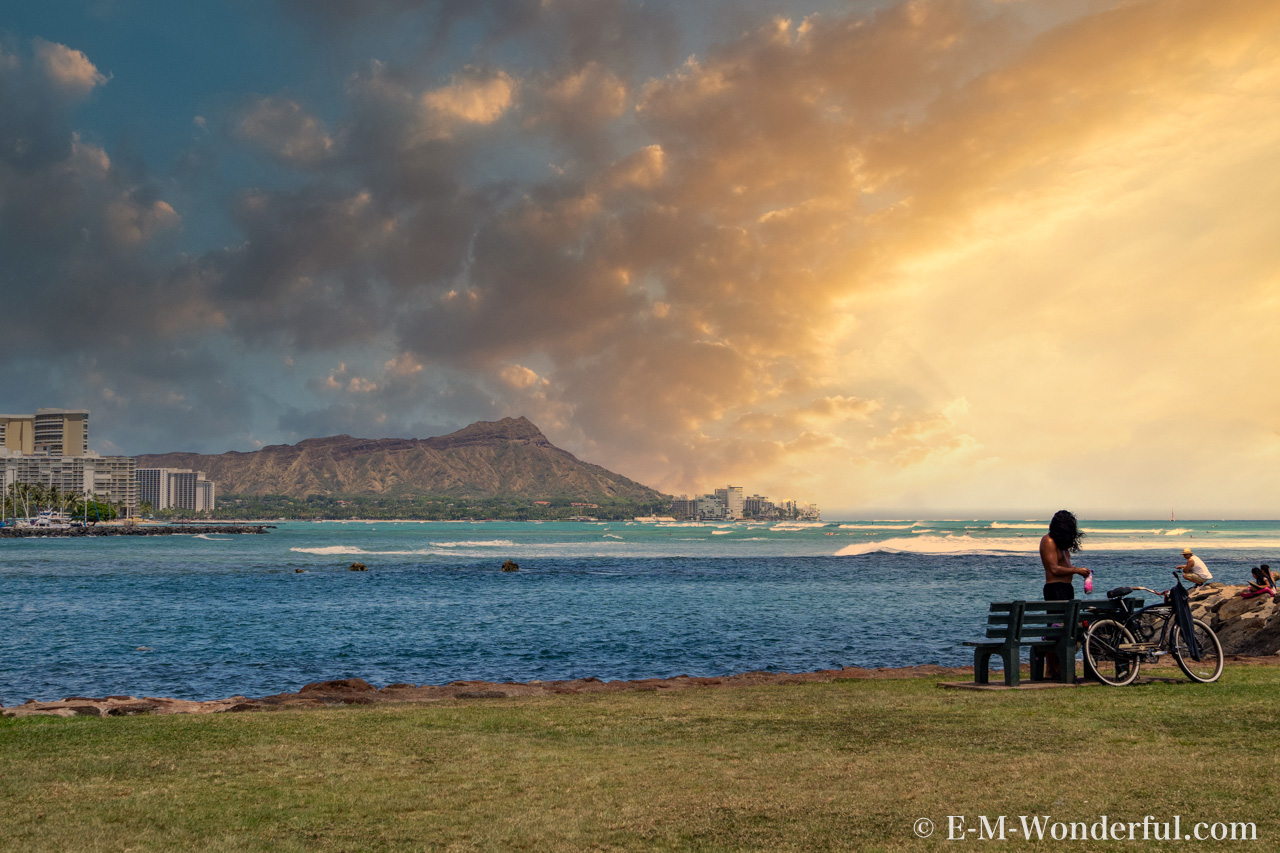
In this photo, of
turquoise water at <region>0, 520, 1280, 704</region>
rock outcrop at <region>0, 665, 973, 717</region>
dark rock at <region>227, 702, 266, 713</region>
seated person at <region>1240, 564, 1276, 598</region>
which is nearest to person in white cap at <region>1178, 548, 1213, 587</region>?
rock outcrop at <region>0, 665, 973, 717</region>

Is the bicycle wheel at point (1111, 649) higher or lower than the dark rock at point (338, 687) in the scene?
higher

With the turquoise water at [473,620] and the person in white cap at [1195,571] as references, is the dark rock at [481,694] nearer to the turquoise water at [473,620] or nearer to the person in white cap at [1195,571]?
the turquoise water at [473,620]

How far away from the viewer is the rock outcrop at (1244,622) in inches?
794

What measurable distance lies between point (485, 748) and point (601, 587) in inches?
1881

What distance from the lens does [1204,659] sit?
13977 mm

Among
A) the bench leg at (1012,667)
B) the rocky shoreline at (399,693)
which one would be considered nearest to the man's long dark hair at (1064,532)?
the bench leg at (1012,667)

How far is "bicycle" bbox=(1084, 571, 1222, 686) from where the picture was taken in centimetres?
1348

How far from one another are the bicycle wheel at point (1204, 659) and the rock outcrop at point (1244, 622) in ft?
20.5

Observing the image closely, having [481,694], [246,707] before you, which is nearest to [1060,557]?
[481,694]

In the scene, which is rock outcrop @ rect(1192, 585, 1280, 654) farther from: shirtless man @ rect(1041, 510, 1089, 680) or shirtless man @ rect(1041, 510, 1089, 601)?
shirtless man @ rect(1041, 510, 1089, 601)

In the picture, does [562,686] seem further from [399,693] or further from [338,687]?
[338,687]

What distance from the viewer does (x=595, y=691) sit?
17.9m

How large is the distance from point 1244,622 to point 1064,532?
11.0 meters

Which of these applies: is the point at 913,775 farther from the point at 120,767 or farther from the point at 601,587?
the point at 601,587
